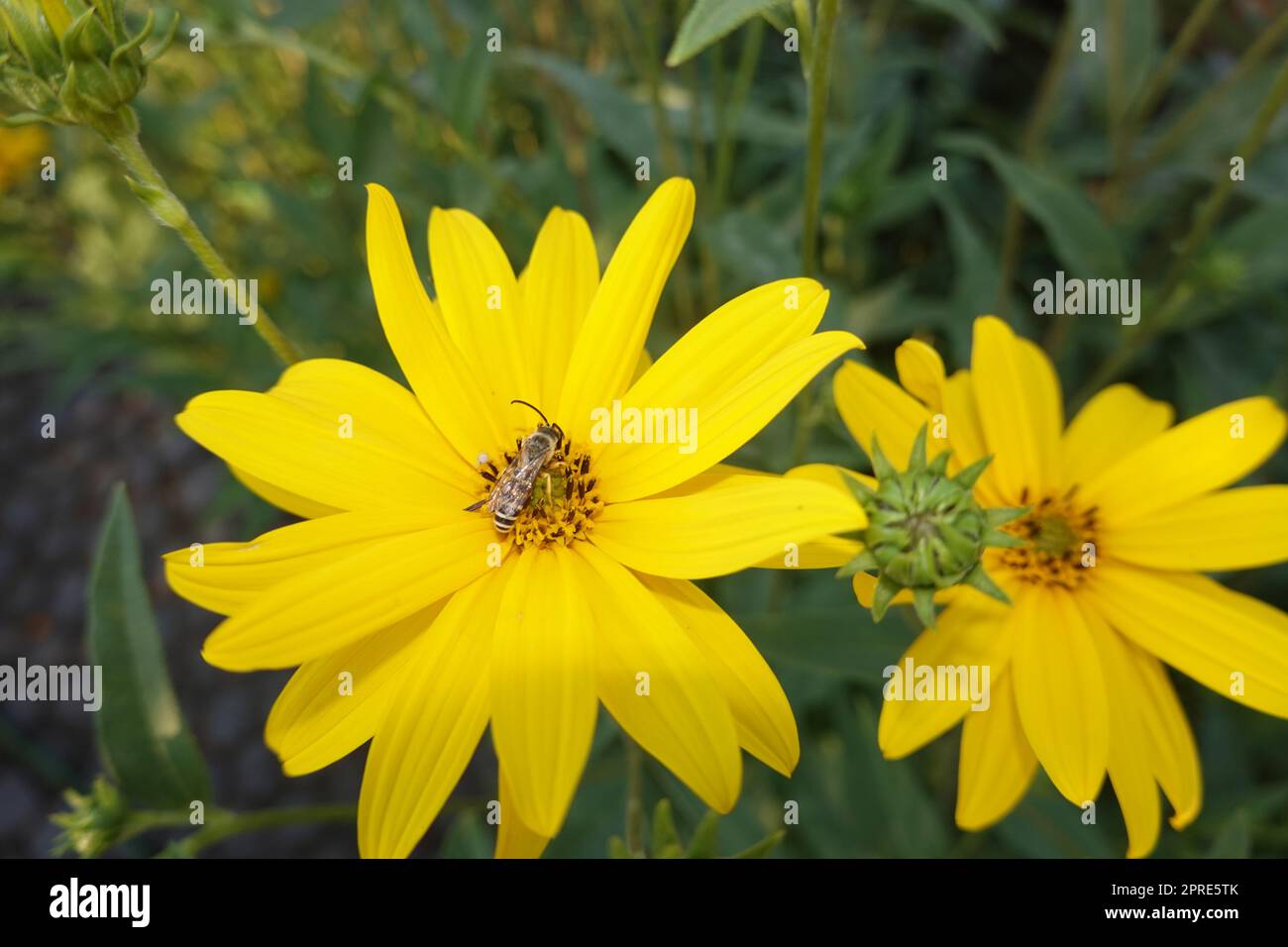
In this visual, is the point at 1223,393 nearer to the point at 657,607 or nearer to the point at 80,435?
the point at 657,607

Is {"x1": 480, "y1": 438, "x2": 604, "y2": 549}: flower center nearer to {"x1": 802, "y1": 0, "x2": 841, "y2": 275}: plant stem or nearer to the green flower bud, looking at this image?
{"x1": 802, "y1": 0, "x2": 841, "y2": 275}: plant stem

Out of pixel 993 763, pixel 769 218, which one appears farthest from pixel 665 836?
pixel 769 218

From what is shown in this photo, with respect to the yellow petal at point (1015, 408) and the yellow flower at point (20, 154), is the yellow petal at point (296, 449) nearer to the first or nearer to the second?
the yellow petal at point (1015, 408)

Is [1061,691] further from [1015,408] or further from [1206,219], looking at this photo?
[1206,219]

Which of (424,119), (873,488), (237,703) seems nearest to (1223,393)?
(873,488)

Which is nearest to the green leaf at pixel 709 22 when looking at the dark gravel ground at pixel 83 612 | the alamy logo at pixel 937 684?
the alamy logo at pixel 937 684

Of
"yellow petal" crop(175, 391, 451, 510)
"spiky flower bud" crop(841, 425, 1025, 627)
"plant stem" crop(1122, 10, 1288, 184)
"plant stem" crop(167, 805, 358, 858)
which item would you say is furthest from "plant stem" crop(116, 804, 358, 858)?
"plant stem" crop(1122, 10, 1288, 184)
